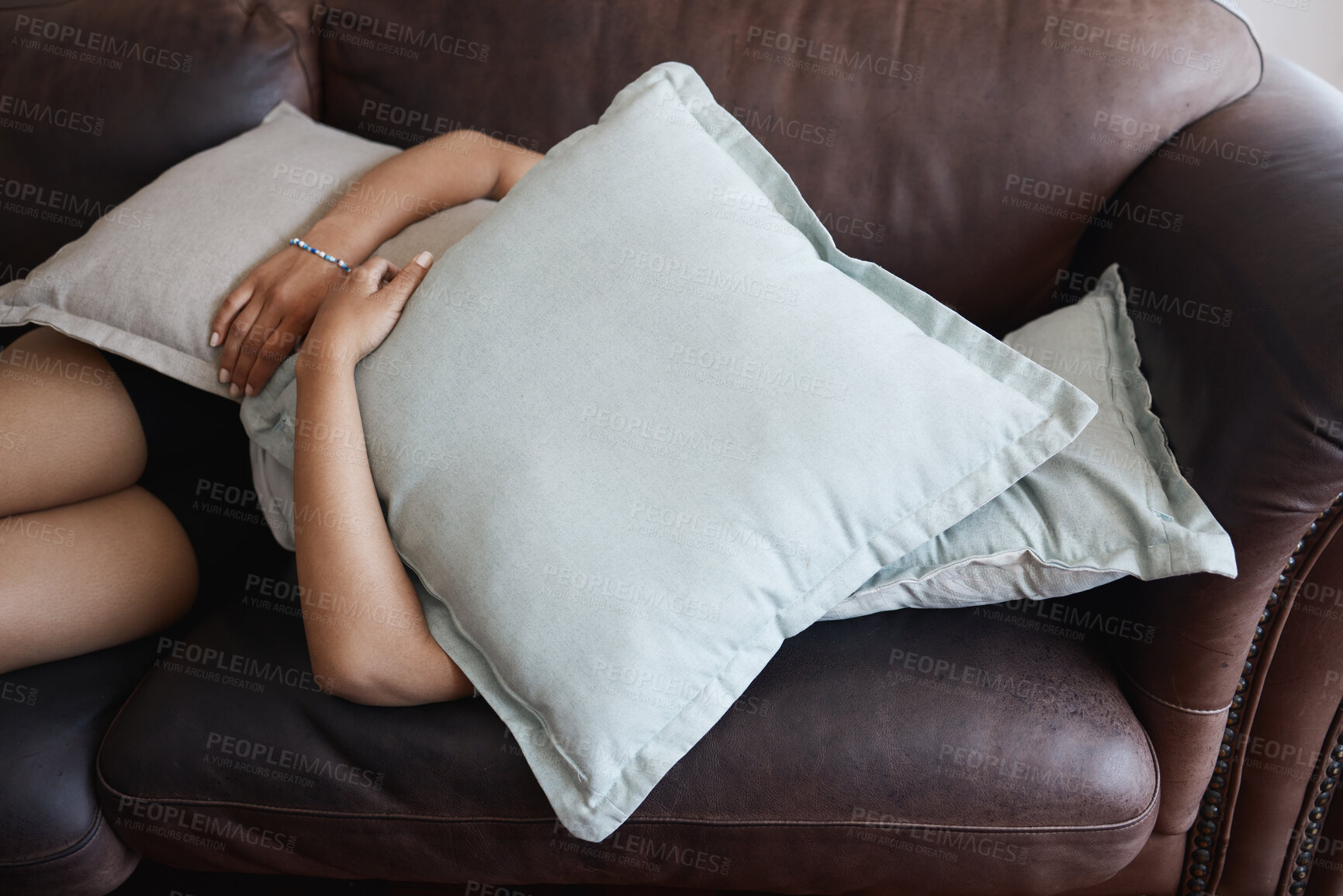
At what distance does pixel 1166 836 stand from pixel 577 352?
81 centimetres

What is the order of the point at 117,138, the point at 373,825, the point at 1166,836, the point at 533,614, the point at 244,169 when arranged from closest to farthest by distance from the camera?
the point at 533,614, the point at 373,825, the point at 1166,836, the point at 244,169, the point at 117,138

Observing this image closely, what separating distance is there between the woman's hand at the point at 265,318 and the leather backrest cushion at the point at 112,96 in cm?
47

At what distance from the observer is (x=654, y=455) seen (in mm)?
725

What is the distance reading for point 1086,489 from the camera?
776mm

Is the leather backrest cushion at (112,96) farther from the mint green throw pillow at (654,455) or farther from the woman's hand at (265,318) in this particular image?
the mint green throw pillow at (654,455)

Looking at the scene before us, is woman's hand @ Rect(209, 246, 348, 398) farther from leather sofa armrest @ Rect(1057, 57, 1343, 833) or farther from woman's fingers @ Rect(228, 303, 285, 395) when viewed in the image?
leather sofa armrest @ Rect(1057, 57, 1343, 833)

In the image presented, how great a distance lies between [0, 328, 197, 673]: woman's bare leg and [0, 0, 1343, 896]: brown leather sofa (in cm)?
4

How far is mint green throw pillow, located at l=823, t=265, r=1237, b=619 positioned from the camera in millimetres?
733

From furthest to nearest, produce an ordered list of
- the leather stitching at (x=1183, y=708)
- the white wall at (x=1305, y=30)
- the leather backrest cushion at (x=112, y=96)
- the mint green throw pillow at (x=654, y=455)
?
the white wall at (x=1305, y=30), the leather backrest cushion at (x=112, y=96), the leather stitching at (x=1183, y=708), the mint green throw pillow at (x=654, y=455)

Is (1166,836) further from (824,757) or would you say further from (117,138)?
(117,138)

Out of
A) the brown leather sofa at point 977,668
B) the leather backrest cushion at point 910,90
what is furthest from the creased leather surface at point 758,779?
the leather backrest cushion at point 910,90

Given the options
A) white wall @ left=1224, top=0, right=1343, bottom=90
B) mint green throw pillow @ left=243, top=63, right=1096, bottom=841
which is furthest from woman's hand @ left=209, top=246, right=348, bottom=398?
white wall @ left=1224, top=0, right=1343, bottom=90

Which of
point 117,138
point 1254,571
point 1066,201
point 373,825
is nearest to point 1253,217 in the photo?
point 1066,201

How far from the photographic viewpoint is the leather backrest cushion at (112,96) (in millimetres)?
1231
